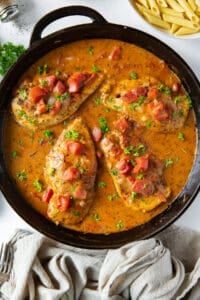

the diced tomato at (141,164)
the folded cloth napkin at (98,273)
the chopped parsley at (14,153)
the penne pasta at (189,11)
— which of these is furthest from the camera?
the penne pasta at (189,11)

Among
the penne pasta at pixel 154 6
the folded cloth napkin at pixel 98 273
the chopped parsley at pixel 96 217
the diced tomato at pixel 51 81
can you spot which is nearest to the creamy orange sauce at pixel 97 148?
the chopped parsley at pixel 96 217

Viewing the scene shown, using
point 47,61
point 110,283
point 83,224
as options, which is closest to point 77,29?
point 47,61

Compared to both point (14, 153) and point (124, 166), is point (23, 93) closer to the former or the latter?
point (14, 153)

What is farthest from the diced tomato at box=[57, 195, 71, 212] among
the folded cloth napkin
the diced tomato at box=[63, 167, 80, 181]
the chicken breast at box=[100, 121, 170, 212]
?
the chicken breast at box=[100, 121, 170, 212]

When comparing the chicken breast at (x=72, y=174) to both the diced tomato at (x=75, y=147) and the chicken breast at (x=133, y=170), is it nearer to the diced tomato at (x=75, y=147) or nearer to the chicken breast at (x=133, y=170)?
the diced tomato at (x=75, y=147)

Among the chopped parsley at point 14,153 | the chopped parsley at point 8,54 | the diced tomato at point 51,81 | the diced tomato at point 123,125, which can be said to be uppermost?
the chopped parsley at point 8,54

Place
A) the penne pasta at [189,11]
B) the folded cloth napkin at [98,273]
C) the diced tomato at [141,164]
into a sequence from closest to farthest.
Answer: the folded cloth napkin at [98,273] → the diced tomato at [141,164] → the penne pasta at [189,11]

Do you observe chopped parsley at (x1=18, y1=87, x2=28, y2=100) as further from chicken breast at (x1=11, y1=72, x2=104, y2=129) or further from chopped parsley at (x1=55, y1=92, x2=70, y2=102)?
chopped parsley at (x1=55, y1=92, x2=70, y2=102)
